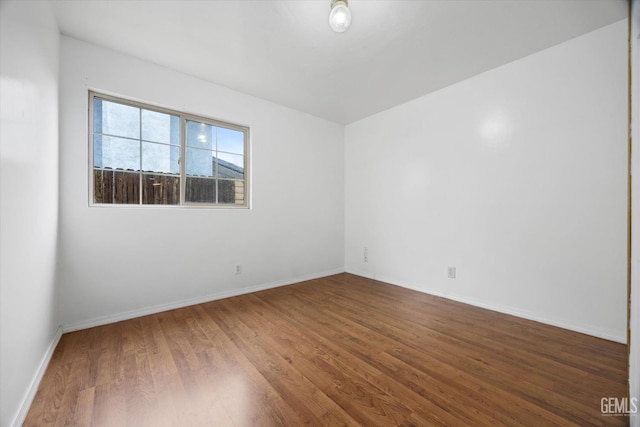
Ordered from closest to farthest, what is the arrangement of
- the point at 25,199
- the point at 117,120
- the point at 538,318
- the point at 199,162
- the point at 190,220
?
the point at 25,199 → the point at 538,318 → the point at 117,120 → the point at 190,220 → the point at 199,162

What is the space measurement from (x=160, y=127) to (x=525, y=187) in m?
4.09

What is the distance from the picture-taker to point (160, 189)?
2799 millimetres

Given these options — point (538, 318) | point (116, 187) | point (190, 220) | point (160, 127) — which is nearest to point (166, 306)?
point (190, 220)

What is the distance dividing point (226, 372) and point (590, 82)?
391 cm

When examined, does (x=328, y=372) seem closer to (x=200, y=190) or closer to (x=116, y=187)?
(x=200, y=190)

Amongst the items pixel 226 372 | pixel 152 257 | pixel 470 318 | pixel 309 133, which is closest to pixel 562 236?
pixel 470 318

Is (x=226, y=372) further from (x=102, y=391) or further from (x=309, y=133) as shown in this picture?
(x=309, y=133)

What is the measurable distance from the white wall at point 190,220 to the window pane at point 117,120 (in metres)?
0.16

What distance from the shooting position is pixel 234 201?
3.38 metres

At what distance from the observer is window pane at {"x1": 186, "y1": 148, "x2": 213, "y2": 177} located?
3014mm

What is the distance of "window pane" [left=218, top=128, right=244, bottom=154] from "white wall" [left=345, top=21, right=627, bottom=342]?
228 cm

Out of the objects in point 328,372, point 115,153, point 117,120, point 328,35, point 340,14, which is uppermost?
point 328,35

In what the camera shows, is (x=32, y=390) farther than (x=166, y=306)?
No

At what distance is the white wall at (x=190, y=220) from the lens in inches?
89.4
